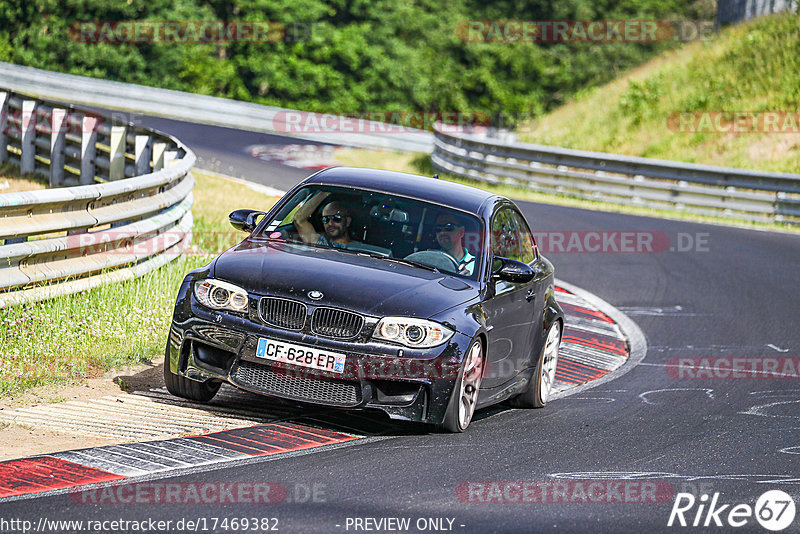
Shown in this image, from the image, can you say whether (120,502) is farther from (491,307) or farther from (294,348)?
(491,307)

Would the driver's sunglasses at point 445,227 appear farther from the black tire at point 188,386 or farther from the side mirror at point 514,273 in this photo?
the black tire at point 188,386

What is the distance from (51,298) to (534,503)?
484 cm

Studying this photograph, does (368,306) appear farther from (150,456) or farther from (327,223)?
(150,456)

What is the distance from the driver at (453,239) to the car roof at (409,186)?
0.45 feet

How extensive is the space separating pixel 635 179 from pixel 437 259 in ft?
60.5

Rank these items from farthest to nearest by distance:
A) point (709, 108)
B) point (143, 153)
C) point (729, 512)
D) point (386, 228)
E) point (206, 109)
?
point (206, 109), point (709, 108), point (143, 153), point (386, 228), point (729, 512)

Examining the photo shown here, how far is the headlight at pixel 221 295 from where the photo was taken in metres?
7.13

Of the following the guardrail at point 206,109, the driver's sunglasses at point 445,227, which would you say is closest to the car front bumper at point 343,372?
the driver's sunglasses at point 445,227

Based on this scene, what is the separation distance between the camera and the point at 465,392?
7391mm

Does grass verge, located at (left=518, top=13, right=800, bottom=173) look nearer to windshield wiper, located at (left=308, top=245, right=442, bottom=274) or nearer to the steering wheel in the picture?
the steering wheel

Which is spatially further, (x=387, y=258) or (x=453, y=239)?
(x=453, y=239)

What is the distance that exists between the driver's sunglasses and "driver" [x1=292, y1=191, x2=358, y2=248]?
1.91 ft

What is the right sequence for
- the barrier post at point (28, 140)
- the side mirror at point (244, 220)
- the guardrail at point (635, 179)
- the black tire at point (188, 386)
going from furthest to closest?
the guardrail at point (635, 179), the barrier post at point (28, 140), the side mirror at point (244, 220), the black tire at point (188, 386)

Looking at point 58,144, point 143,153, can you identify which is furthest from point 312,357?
point 58,144
